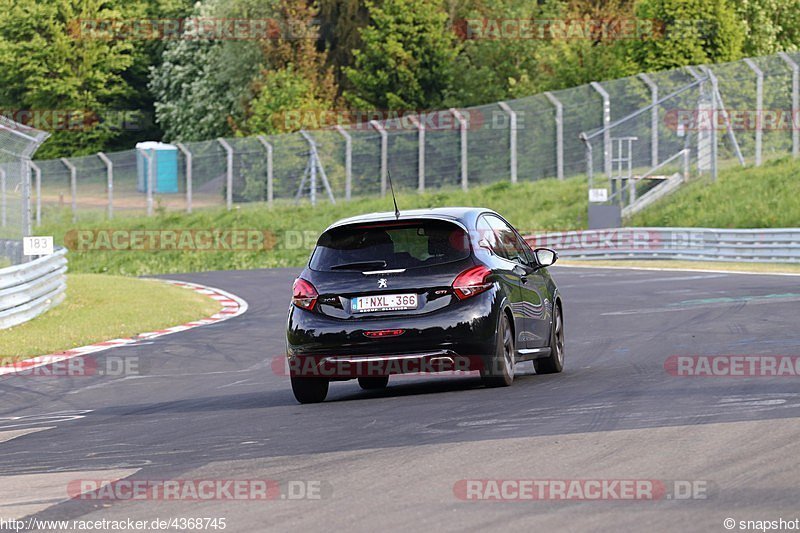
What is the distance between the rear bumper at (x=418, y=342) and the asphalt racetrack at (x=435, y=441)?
0.28 metres

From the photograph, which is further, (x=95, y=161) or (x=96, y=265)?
(x=95, y=161)

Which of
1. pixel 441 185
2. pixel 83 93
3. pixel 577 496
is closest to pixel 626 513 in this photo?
pixel 577 496

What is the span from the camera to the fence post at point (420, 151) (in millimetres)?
46938

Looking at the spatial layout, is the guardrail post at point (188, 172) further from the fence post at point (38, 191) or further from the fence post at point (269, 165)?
the fence post at point (38, 191)

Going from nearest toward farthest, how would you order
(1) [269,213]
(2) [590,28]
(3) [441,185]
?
(3) [441,185]
(1) [269,213]
(2) [590,28]

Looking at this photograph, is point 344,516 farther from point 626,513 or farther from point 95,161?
point 95,161

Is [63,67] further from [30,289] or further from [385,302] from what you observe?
[385,302]

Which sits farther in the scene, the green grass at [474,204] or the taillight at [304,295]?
the green grass at [474,204]

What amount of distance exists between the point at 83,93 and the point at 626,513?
77.9 meters

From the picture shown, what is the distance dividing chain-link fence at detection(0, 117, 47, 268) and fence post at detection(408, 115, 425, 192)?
24.6 meters

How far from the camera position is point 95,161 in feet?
172

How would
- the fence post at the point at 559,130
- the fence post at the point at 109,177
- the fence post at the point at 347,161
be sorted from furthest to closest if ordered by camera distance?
the fence post at the point at 109,177
the fence post at the point at 347,161
the fence post at the point at 559,130

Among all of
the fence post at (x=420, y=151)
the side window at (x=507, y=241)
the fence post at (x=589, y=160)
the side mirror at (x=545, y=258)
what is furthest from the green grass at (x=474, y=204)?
the side window at (x=507, y=241)

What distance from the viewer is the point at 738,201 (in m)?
39.1
